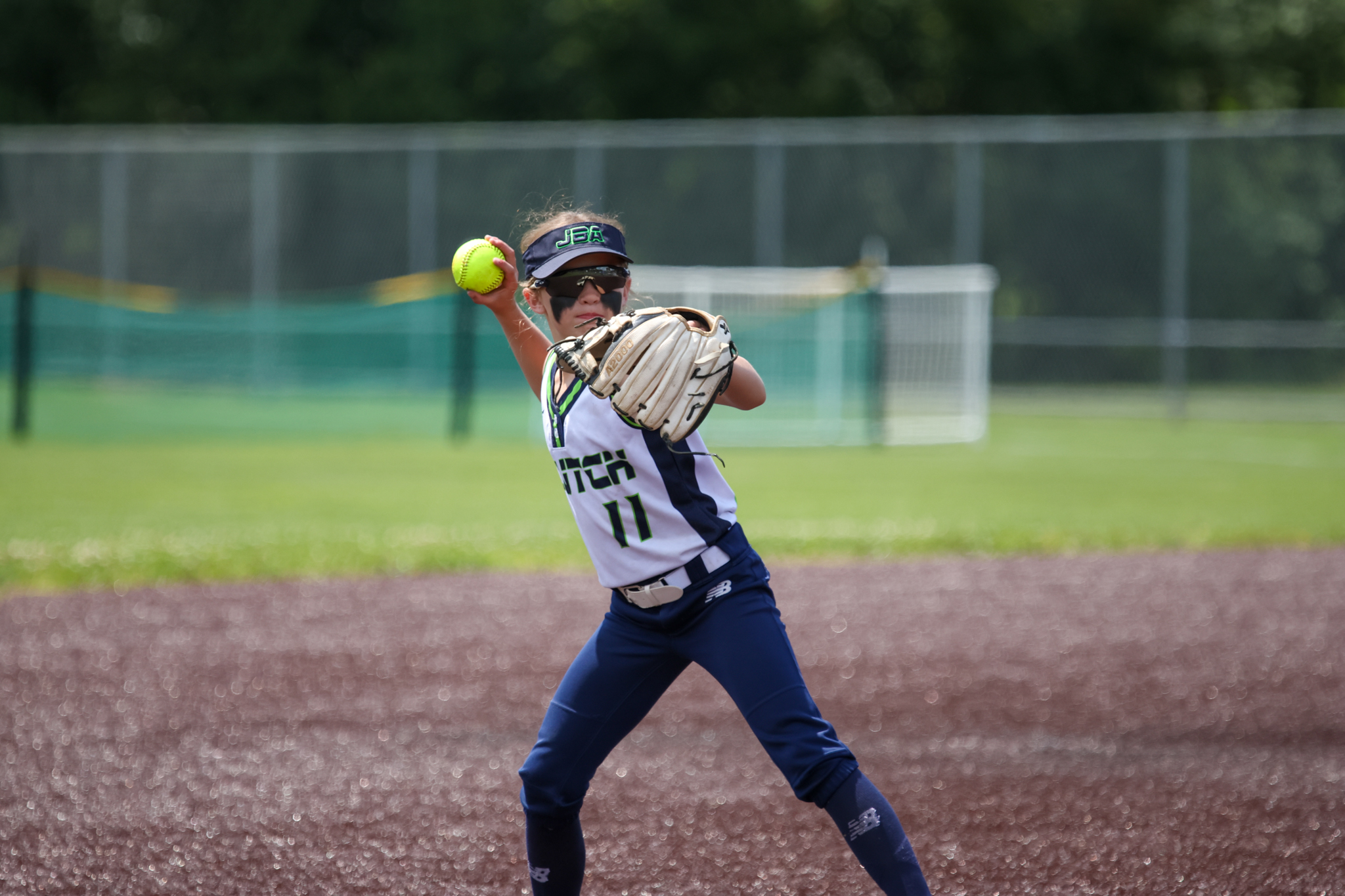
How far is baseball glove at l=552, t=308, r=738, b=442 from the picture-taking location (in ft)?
9.99

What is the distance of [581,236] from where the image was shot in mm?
3266

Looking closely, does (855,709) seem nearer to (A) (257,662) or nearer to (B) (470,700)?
(B) (470,700)

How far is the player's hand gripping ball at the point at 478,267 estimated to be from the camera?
3510 millimetres

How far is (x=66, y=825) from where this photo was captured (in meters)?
4.43

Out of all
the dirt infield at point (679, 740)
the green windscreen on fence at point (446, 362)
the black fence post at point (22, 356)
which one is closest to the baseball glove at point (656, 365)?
the dirt infield at point (679, 740)

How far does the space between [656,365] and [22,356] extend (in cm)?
1522

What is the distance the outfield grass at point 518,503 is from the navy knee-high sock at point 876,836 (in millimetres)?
6360

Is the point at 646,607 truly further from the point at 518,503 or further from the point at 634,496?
the point at 518,503

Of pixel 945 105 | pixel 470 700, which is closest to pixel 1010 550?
pixel 470 700

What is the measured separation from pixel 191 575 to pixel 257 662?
232 centimetres

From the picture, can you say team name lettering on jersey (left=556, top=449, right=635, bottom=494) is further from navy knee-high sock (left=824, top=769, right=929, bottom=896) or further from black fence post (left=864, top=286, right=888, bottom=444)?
black fence post (left=864, top=286, right=888, bottom=444)

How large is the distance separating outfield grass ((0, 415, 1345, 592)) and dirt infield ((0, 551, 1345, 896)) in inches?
38.2

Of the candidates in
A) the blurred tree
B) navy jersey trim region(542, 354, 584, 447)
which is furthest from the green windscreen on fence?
navy jersey trim region(542, 354, 584, 447)

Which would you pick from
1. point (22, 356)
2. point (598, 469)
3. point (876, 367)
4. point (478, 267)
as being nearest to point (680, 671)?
point (598, 469)
